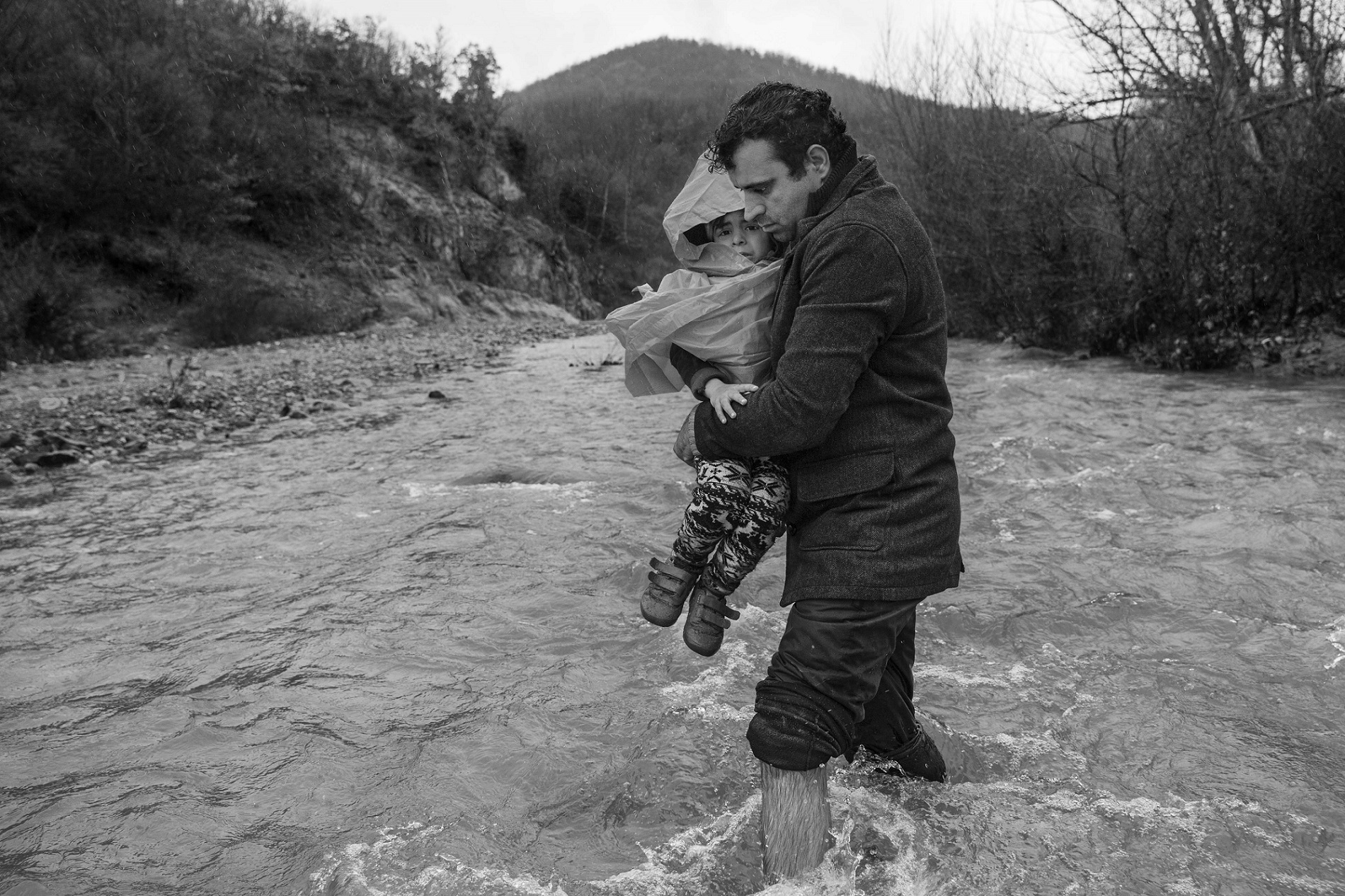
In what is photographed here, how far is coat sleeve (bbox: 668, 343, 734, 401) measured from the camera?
9.13 ft

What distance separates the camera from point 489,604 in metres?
5.06

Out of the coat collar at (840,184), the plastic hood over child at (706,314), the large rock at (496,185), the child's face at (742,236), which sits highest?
the large rock at (496,185)

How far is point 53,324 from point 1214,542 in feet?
53.1

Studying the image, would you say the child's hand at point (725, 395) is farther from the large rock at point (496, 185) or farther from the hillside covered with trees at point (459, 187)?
the large rock at point (496, 185)

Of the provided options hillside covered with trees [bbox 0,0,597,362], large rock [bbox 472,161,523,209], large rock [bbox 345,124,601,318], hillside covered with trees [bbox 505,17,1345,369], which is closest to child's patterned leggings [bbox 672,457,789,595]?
hillside covered with trees [bbox 505,17,1345,369]

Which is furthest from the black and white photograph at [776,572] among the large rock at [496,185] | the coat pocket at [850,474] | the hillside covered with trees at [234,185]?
the large rock at [496,185]

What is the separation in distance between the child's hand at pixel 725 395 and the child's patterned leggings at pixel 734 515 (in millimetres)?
175

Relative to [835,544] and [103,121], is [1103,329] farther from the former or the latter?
[103,121]

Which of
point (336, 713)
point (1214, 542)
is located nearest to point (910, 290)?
point (336, 713)

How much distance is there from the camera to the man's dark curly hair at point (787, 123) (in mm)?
2531

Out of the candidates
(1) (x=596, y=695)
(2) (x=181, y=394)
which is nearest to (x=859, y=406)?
(1) (x=596, y=695)

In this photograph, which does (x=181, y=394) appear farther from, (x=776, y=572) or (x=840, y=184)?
(x=840, y=184)

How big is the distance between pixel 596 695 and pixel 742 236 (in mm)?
1984

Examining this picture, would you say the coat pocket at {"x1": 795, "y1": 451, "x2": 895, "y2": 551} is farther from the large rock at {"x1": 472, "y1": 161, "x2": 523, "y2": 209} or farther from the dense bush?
the large rock at {"x1": 472, "y1": 161, "x2": 523, "y2": 209}
